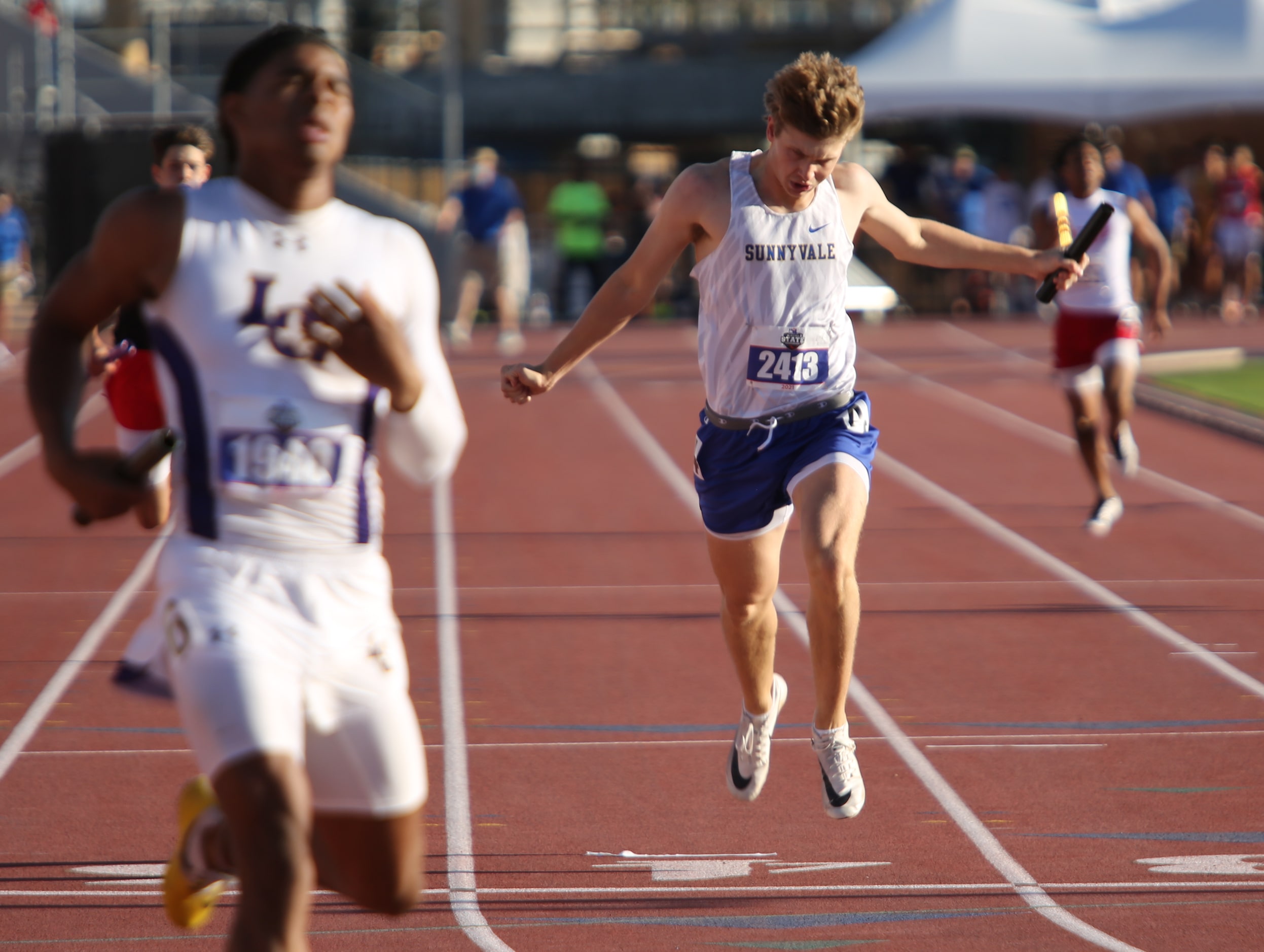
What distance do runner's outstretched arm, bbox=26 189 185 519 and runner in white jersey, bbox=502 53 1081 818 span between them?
69.5 inches

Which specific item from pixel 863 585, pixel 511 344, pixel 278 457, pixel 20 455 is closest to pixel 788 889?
pixel 278 457

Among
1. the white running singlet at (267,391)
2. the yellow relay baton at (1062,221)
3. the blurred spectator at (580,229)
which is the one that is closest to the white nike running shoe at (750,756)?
the yellow relay baton at (1062,221)

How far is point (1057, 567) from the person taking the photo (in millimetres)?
9086

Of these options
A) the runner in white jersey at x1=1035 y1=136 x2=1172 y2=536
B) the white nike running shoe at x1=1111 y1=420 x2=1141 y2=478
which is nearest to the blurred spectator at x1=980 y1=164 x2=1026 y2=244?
the white nike running shoe at x1=1111 y1=420 x2=1141 y2=478

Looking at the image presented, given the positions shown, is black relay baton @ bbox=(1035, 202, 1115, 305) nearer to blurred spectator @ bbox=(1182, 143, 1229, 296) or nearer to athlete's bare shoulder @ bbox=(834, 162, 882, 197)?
athlete's bare shoulder @ bbox=(834, 162, 882, 197)

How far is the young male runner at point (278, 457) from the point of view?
9.48 ft

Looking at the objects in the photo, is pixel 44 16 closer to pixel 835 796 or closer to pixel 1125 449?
pixel 1125 449

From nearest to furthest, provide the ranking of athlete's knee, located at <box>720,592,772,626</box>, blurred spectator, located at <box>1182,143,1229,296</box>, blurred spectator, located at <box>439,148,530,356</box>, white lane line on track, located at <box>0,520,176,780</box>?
athlete's knee, located at <box>720,592,772,626</box>, white lane line on track, located at <box>0,520,176,780</box>, blurred spectator, located at <box>439,148,530,356</box>, blurred spectator, located at <box>1182,143,1229,296</box>

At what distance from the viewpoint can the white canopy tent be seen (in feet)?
76.9

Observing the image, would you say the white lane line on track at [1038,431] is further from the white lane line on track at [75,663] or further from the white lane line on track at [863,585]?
the white lane line on track at [75,663]

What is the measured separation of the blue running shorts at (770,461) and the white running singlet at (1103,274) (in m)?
5.27

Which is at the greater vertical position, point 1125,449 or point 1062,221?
point 1062,221

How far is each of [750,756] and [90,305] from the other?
266 cm

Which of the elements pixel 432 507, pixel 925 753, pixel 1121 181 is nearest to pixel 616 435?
pixel 432 507
